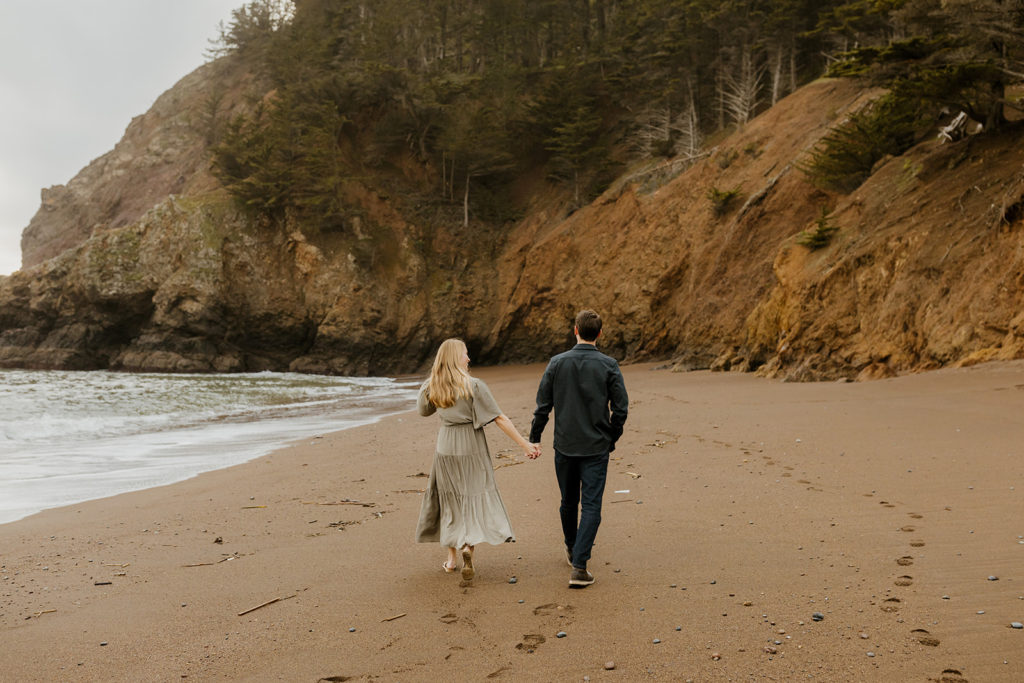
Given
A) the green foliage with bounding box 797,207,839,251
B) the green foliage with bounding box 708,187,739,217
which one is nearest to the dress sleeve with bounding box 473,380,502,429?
the green foliage with bounding box 797,207,839,251

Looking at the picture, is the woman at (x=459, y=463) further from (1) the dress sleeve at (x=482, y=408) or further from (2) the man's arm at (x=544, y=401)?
(2) the man's arm at (x=544, y=401)

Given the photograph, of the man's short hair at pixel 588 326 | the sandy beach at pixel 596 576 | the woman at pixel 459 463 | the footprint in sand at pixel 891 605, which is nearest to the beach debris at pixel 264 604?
the sandy beach at pixel 596 576

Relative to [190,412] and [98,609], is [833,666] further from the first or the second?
[190,412]

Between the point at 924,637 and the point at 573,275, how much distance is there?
26.3 metres

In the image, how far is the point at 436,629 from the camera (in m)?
3.19

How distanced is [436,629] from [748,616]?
4.87 ft

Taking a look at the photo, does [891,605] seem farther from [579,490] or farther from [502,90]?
[502,90]

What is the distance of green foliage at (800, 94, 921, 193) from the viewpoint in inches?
580

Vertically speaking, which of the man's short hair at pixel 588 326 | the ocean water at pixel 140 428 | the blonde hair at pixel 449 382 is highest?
the man's short hair at pixel 588 326

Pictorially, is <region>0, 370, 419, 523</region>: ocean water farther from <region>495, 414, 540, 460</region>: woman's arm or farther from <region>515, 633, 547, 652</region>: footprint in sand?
<region>515, 633, 547, 652</region>: footprint in sand

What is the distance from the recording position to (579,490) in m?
4.20

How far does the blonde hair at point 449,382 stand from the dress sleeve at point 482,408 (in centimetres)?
7

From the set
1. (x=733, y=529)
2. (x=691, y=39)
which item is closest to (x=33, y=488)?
(x=733, y=529)

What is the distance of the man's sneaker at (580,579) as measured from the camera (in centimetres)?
362
